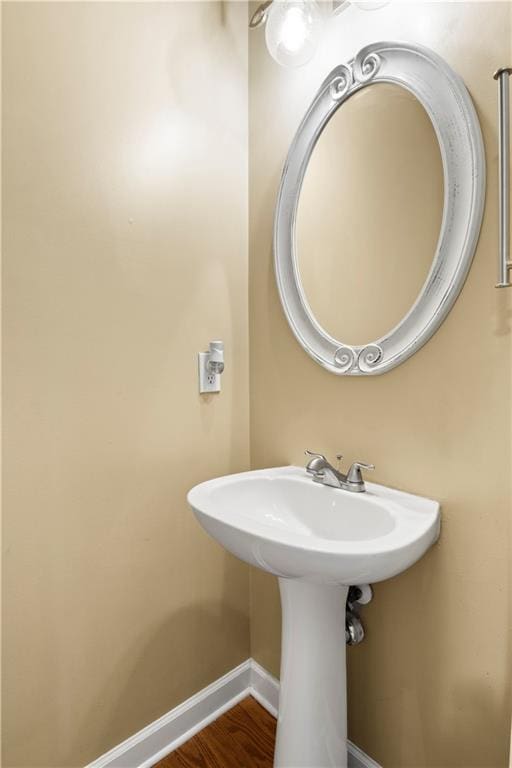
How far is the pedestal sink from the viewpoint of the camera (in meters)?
0.70

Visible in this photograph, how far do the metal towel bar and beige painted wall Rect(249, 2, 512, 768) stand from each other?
5 cm

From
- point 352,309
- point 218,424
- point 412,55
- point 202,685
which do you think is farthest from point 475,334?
point 202,685

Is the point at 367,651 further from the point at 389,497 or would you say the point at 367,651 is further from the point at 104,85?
the point at 104,85

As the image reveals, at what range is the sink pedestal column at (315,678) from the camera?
0.91 metres

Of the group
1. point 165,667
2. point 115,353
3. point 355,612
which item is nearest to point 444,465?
point 355,612

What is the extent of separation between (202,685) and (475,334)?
1.31 meters

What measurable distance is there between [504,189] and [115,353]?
94 cm

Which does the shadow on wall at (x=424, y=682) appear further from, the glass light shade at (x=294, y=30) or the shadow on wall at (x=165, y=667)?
the glass light shade at (x=294, y=30)

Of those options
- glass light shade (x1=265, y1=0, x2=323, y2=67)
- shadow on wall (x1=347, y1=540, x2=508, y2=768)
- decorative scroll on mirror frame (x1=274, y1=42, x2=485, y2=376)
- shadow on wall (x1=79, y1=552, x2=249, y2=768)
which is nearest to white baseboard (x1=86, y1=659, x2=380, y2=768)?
shadow on wall (x1=79, y1=552, x2=249, y2=768)

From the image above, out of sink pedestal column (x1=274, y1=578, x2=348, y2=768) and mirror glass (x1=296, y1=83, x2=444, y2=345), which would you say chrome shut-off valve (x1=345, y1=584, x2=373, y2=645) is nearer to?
sink pedestal column (x1=274, y1=578, x2=348, y2=768)

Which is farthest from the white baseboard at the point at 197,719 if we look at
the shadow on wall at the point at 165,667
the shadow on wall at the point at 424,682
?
the shadow on wall at the point at 424,682

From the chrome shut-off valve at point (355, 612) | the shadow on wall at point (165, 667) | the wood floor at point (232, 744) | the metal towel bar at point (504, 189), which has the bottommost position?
the wood floor at point (232, 744)

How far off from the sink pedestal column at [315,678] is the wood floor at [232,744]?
259mm

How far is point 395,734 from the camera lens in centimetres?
97
